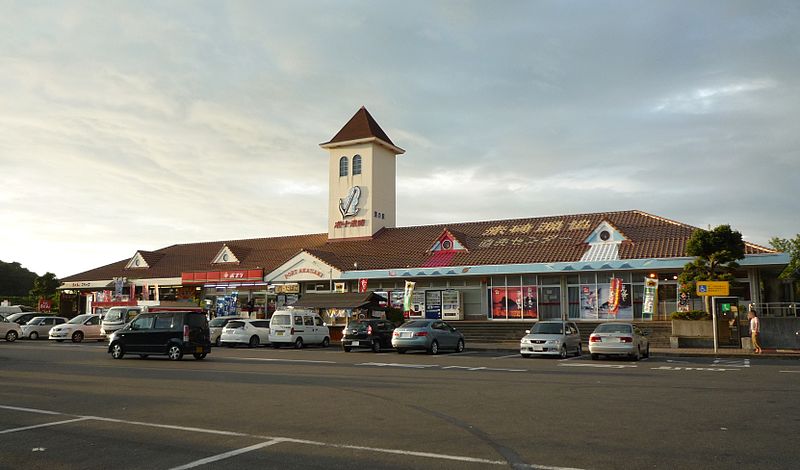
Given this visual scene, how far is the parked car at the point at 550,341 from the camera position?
77.6ft

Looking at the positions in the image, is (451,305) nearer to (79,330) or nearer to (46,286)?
(79,330)

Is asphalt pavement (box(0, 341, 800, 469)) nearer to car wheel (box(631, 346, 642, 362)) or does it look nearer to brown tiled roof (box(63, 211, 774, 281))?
car wheel (box(631, 346, 642, 362))

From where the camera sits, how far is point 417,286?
40.2m

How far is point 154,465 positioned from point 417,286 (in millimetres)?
33287

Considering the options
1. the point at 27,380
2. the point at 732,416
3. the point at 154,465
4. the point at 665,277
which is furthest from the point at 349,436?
the point at 665,277

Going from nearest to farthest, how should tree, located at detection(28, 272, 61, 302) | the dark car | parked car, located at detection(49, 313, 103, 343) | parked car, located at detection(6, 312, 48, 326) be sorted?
Answer: the dark car < parked car, located at detection(49, 313, 103, 343) < parked car, located at detection(6, 312, 48, 326) < tree, located at detection(28, 272, 61, 302)

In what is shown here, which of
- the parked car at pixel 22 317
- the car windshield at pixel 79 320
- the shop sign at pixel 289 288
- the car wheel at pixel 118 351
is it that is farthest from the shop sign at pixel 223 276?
the car wheel at pixel 118 351

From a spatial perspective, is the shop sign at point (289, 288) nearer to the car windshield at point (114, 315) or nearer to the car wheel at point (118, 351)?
the car windshield at point (114, 315)

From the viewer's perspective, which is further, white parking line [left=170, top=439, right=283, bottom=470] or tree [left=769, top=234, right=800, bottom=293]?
tree [left=769, top=234, right=800, bottom=293]

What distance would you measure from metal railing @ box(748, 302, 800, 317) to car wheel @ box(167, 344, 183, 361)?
76.3ft

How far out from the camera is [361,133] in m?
Answer: 49.3

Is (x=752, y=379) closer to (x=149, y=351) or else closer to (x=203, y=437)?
(x=203, y=437)

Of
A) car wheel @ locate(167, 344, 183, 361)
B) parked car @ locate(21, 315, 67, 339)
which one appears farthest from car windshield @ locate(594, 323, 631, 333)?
parked car @ locate(21, 315, 67, 339)

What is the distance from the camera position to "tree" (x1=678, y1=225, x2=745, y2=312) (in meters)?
28.9
